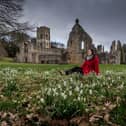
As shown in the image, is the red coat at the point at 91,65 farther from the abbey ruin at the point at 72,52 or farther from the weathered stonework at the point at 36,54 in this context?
the weathered stonework at the point at 36,54

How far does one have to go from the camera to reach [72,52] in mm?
66312

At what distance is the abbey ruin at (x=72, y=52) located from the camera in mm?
66094

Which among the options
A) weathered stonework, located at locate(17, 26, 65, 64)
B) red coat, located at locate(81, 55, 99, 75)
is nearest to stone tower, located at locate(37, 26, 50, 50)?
weathered stonework, located at locate(17, 26, 65, 64)

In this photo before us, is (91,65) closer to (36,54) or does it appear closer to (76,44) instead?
(76,44)

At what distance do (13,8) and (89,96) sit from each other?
29332 mm

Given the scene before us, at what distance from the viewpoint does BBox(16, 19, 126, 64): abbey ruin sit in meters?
66.1

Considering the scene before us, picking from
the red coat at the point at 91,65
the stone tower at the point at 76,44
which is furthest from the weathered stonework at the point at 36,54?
the red coat at the point at 91,65

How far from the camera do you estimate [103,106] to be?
7852 millimetres

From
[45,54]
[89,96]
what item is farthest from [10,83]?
[45,54]

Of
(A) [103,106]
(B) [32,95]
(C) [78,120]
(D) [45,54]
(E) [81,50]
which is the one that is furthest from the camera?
(D) [45,54]

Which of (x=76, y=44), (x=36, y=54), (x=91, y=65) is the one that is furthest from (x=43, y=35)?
(x=91, y=65)

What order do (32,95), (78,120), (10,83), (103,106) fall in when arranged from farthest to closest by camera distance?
(10,83) → (32,95) → (103,106) → (78,120)

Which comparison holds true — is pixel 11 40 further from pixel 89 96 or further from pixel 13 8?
pixel 89 96

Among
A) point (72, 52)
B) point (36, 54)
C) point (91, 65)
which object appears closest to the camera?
point (91, 65)
